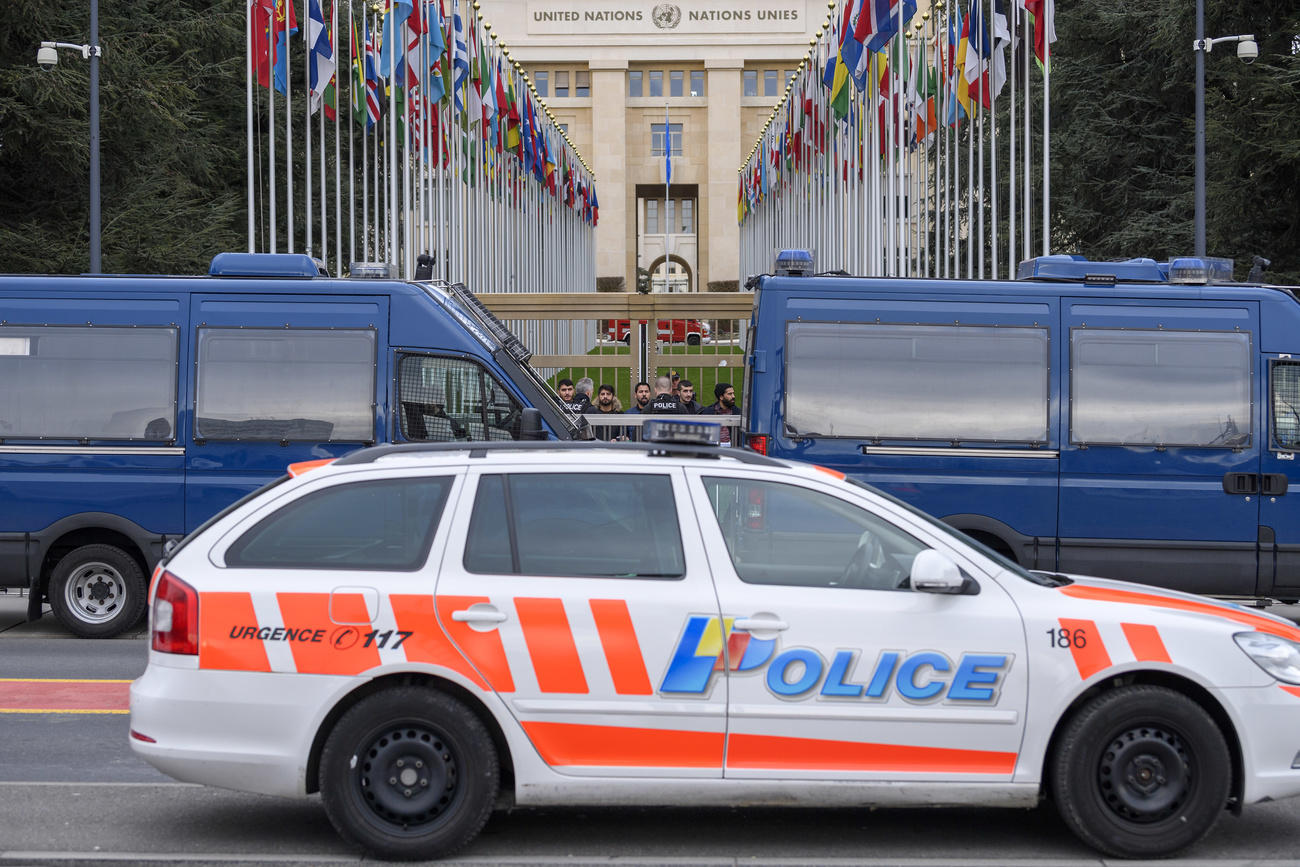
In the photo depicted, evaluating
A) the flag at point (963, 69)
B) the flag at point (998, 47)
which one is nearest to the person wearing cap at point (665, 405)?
the flag at point (998, 47)

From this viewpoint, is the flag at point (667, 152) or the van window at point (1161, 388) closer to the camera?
the van window at point (1161, 388)

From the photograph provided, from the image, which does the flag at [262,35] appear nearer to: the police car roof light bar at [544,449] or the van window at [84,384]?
the van window at [84,384]

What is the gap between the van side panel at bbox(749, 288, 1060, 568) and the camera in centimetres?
1214

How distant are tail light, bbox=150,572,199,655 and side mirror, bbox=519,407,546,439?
5.84 m

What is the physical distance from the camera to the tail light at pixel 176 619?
5.93 meters

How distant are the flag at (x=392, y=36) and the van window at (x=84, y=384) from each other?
17.2m

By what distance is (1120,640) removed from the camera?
234 inches

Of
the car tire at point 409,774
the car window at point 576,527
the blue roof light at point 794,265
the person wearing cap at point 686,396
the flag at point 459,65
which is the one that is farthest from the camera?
the flag at point 459,65

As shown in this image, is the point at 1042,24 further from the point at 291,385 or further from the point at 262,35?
the point at 291,385

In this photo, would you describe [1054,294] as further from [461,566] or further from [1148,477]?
[461,566]

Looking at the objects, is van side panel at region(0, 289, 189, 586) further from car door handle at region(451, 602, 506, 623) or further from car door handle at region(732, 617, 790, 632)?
car door handle at region(732, 617, 790, 632)

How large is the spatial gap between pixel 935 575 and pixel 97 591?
8.39 meters

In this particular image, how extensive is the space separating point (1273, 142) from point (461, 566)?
22.9 metres

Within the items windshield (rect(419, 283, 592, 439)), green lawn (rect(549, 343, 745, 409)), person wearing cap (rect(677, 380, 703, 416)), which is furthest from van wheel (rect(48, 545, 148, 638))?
green lawn (rect(549, 343, 745, 409))
